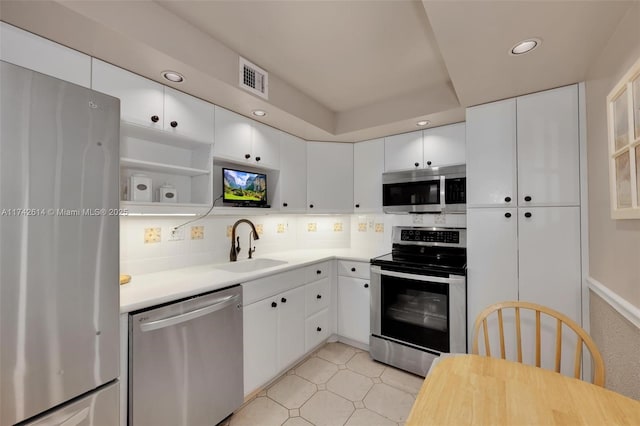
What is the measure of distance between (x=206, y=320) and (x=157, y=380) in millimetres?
343

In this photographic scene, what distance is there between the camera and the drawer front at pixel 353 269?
8.34 ft

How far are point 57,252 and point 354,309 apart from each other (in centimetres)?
223

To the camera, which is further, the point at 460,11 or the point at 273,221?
the point at 273,221

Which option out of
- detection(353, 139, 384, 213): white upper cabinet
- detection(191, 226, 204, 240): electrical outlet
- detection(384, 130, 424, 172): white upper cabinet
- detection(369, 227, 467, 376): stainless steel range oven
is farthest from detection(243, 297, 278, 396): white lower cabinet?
detection(384, 130, 424, 172): white upper cabinet

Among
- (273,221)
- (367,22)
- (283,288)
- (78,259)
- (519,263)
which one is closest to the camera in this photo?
(78,259)

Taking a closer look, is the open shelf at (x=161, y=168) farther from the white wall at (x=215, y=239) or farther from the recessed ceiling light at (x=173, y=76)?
the recessed ceiling light at (x=173, y=76)

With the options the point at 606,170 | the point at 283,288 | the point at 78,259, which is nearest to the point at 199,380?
the point at 283,288

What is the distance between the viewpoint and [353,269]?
2617mm

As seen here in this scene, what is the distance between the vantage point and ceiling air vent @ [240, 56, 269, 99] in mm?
1776

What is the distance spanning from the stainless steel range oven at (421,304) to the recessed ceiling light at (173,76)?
6.60 feet

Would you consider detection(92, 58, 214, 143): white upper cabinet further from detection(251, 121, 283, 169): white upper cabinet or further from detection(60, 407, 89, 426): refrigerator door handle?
detection(60, 407, 89, 426): refrigerator door handle

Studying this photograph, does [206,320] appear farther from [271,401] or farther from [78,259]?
[271,401]

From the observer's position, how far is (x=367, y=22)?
1490 mm

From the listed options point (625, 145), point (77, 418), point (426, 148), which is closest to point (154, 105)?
point (77, 418)
